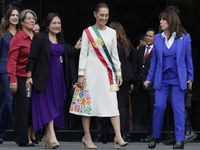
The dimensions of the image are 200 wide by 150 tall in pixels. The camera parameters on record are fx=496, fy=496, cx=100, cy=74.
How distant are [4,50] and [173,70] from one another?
309cm

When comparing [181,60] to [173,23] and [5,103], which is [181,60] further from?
[5,103]

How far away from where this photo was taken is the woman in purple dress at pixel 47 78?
738 centimetres

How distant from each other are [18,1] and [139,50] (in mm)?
2751

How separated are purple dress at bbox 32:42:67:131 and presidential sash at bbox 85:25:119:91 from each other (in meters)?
0.60

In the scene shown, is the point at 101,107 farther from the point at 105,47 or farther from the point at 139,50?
the point at 139,50

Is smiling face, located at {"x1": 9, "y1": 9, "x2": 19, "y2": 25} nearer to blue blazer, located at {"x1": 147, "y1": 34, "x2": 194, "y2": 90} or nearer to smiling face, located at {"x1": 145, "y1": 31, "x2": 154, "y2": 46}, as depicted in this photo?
smiling face, located at {"x1": 145, "y1": 31, "x2": 154, "y2": 46}

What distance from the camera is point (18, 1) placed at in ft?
33.5

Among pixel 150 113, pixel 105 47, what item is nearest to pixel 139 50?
pixel 150 113

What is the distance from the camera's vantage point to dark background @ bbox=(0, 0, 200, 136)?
32.7 feet

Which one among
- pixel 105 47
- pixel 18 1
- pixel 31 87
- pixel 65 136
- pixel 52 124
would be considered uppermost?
pixel 18 1

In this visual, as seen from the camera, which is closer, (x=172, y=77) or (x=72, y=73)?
(x=172, y=77)

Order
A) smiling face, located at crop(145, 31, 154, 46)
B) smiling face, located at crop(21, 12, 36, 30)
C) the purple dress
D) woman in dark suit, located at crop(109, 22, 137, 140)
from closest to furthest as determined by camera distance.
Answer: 1. the purple dress
2. smiling face, located at crop(21, 12, 36, 30)
3. woman in dark suit, located at crop(109, 22, 137, 140)
4. smiling face, located at crop(145, 31, 154, 46)

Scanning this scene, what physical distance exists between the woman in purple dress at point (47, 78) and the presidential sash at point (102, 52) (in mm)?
597

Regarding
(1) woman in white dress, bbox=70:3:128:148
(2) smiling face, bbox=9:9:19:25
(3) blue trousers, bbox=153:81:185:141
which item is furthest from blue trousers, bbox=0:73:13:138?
(3) blue trousers, bbox=153:81:185:141
